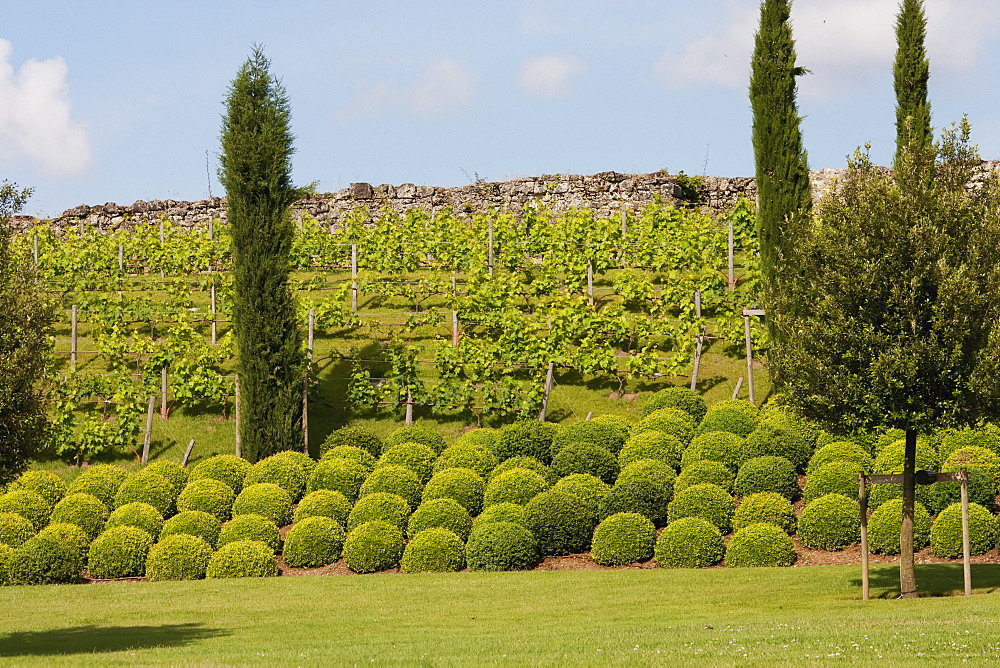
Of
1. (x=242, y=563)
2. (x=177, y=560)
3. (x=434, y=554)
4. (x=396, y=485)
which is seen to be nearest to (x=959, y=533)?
(x=434, y=554)

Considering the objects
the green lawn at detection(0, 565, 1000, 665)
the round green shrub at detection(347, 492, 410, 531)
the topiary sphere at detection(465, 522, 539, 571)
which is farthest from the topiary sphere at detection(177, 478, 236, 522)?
the topiary sphere at detection(465, 522, 539, 571)

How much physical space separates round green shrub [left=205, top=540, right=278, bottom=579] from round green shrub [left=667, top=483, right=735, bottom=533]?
19.0 ft

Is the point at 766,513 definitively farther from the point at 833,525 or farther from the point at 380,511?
the point at 380,511

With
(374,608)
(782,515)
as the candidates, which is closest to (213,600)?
(374,608)

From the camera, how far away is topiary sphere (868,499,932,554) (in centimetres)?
1492

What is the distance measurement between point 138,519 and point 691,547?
27.5 ft

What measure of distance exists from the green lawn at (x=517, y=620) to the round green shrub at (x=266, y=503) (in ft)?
8.18

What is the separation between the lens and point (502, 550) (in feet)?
50.7

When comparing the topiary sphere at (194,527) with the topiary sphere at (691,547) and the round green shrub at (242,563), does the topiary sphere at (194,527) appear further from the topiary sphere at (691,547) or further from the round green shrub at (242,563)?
the topiary sphere at (691,547)

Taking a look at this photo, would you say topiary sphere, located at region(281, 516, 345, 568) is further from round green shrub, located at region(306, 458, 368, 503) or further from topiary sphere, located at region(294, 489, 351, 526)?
round green shrub, located at region(306, 458, 368, 503)

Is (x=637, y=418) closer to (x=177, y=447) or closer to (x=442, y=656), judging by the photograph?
(x=177, y=447)

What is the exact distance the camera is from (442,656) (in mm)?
9211

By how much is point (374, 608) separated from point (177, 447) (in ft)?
34.3

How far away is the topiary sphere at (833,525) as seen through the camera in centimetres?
1530
